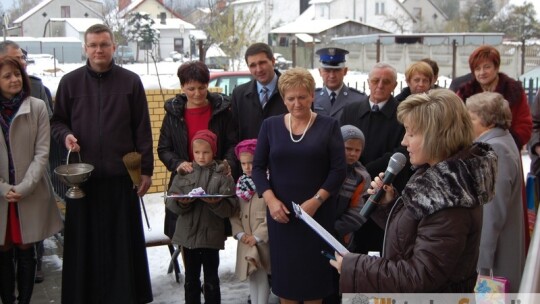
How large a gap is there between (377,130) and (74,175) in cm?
224

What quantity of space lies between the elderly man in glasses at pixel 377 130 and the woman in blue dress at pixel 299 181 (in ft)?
2.49

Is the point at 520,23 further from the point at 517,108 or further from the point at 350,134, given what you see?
the point at 350,134

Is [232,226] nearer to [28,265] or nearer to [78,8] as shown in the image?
[28,265]

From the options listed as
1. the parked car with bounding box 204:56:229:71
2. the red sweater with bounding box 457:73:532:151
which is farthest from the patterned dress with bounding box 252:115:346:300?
the parked car with bounding box 204:56:229:71

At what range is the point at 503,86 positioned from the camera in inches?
201

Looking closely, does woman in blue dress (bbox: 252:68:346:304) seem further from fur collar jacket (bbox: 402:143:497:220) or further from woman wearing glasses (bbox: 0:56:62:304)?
woman wearing glasses (bbox: 0:56:62:304)

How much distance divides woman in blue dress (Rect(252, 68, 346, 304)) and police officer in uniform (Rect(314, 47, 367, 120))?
4.13ft

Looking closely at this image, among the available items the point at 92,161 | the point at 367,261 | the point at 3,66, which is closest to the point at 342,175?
the point at 367,261

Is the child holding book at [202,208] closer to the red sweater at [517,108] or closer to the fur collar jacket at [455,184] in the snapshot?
the fur collar jacket at [455,184]

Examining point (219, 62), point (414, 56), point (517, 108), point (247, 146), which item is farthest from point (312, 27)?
point (247, 146)

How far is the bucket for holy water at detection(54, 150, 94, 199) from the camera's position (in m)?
4.06

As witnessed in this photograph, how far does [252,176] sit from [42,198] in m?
1.60

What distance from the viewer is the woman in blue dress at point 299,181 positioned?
3.86m

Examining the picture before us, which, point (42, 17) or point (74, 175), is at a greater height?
point (42, 17)
